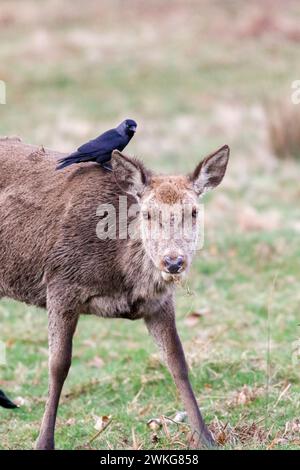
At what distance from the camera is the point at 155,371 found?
322 inches

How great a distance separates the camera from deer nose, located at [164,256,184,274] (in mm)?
A: 5832

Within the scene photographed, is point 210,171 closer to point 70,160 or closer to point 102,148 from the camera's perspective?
point 102,148

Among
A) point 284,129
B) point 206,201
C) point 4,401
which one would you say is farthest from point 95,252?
point 284,129

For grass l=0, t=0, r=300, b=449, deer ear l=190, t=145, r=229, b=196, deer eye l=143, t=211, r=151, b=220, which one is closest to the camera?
deer eye l=143, t=211, r=151, b=220

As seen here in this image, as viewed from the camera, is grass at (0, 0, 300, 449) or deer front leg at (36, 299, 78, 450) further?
grass at (0, 0, 300, 449)

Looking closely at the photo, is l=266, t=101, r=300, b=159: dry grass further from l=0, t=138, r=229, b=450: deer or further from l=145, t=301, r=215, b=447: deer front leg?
l=145, t=301, r=215, b=447: deer front leg

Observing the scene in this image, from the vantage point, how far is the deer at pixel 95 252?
20.4 ft

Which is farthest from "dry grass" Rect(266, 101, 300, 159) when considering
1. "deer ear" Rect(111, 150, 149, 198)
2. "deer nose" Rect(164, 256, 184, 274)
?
"deer nose" Rect(164, 256, 184, 274)

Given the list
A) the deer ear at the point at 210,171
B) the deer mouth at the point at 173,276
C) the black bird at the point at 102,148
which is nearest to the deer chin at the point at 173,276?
the deer mouth at the point at 173,276

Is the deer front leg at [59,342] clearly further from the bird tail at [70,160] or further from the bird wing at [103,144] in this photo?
the bird wing at [103,144]

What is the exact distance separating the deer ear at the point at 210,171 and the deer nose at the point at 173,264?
68 centimetres

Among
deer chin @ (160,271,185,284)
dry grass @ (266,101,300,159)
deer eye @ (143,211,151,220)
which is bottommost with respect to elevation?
deer chin @ (160,271,185,284)

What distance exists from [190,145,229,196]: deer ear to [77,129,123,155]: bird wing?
62cm

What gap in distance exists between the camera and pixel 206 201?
14.1 m
